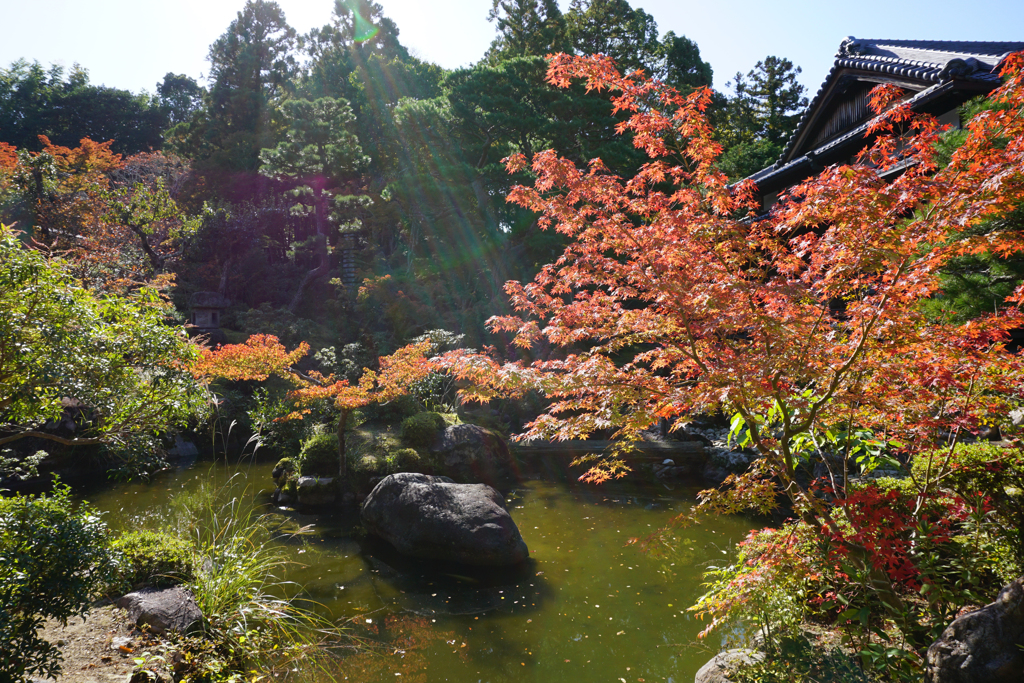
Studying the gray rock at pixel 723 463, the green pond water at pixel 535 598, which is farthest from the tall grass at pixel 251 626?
the gray rock at pixel 723 463

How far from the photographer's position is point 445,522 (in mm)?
5801

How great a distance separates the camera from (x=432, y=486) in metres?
6.25

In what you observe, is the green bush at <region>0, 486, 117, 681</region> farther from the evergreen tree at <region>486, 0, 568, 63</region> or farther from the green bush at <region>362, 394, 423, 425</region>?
the evergreen tree at <region>486, 0, 568, 63</region>

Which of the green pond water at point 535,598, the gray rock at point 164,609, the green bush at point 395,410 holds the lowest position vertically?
the green pond water at point 535,598

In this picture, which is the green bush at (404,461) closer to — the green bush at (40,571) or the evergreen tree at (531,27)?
the green bush at (40,571)

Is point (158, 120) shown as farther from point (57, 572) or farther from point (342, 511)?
point (57, 572)

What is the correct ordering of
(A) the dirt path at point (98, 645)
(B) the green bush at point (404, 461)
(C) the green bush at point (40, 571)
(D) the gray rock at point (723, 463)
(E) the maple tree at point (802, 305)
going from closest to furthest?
(C) the green bush at point (40, 571), (E) the maple tree at point (802, 305), (A) the dirt path at point (98, 645), (B) the green bush at point (404, 461), (D) the gray rock at point (723, 463)

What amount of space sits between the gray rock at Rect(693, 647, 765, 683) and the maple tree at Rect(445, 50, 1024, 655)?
2.98 feet

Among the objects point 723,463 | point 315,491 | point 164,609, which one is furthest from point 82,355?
point 723,463

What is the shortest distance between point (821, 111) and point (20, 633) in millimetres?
14505

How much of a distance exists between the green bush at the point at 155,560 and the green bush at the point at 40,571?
1.05m

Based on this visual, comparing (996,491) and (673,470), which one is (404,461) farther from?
(996,491)

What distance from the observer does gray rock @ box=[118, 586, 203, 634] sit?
377cm

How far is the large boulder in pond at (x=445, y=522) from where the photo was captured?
561 centimetres
